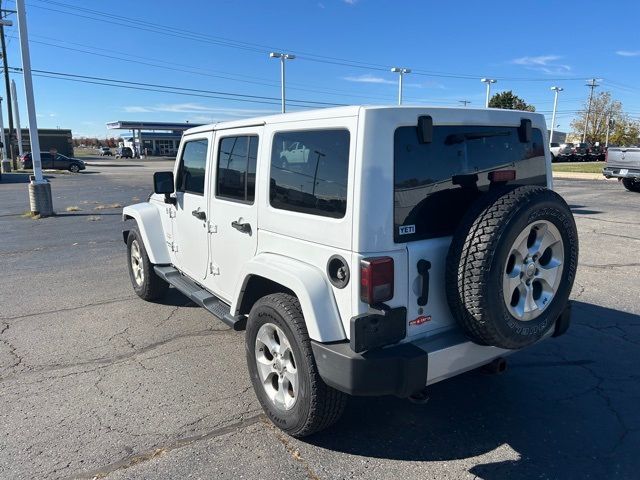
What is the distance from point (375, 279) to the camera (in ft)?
8.04

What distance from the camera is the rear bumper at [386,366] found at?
2.45 metres

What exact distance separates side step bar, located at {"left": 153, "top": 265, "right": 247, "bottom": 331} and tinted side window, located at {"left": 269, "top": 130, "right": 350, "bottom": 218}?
3.07 feet

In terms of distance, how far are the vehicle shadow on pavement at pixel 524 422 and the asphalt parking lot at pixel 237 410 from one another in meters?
0.01

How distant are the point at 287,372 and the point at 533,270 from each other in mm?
1554

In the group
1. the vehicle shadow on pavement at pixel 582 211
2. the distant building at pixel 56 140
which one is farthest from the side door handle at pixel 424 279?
the distant building at pixel 56 140

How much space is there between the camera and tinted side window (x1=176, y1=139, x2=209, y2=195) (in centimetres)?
413

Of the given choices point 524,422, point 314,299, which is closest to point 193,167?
point 314,299

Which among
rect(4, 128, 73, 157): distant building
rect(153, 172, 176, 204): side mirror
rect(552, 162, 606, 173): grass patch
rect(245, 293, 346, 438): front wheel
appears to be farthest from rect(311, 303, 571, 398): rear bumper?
rect(4, 128, 73, 157): distant building

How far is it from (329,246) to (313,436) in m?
1.21

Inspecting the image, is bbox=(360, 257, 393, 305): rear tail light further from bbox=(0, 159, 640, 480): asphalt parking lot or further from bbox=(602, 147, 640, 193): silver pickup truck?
bbox=(602, 147, 640, 193): silver pickup truck

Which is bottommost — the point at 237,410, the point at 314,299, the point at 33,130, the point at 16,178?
the point at 16,178

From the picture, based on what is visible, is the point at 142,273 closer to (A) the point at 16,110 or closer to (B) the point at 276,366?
(B) the point at 276,366

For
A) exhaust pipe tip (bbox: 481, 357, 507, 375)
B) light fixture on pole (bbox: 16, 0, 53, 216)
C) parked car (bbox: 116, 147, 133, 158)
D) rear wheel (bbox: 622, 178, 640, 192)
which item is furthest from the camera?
parked car (bbox: 116, 147, 133, 158)

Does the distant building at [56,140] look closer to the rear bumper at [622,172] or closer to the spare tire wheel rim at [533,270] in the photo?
the rear bumper at [622,172]
